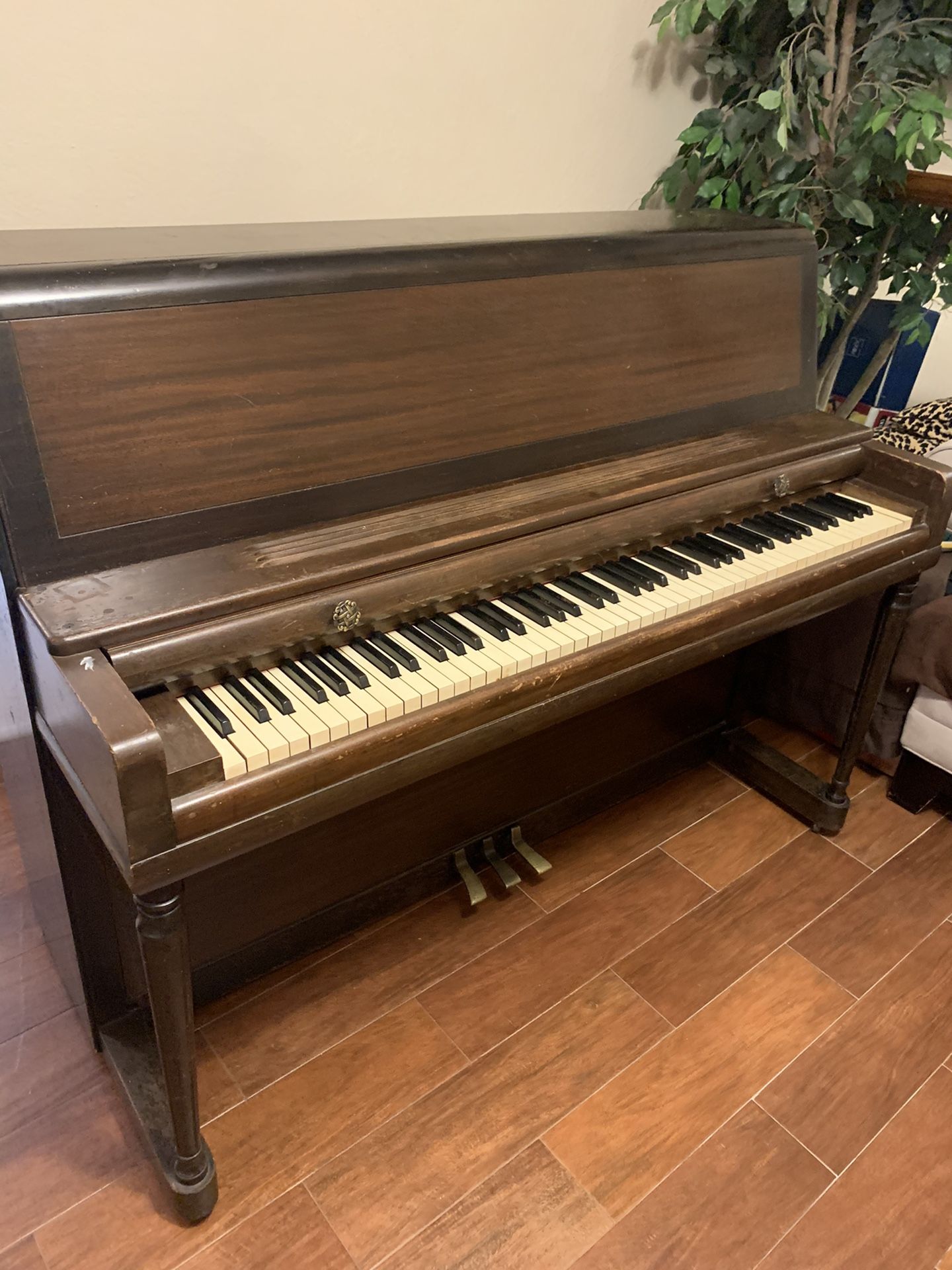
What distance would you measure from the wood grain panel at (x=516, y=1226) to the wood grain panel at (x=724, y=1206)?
35 mm

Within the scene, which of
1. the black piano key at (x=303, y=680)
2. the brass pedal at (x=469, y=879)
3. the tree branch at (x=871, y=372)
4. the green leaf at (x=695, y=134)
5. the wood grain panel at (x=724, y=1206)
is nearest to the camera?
the black piano key at (x=303, y=680)

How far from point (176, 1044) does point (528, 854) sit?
854 millimetres

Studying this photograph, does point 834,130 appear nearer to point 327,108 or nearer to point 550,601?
point 327,108

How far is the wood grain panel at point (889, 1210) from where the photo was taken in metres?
1.30

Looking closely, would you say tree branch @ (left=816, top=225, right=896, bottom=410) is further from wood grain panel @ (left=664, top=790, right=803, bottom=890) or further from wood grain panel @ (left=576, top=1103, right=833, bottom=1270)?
wood grain panel @ (left=576, top=1103, right=833, bottom=1270)

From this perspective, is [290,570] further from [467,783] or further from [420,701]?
[467,783]

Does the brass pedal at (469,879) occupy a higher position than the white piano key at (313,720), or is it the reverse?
the white piano key at (313,720)

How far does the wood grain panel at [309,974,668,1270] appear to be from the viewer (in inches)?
51.3

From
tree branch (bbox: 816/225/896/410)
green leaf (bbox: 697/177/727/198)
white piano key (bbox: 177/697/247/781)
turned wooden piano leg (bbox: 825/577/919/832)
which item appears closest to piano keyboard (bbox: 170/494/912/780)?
white piano key (bbox: 177/697/247/781)

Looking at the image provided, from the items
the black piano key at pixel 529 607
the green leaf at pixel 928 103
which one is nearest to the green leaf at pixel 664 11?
the green leaf at pixel 928 103

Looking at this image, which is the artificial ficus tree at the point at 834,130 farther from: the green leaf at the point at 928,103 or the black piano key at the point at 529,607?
the black piano key at the point at 529,607

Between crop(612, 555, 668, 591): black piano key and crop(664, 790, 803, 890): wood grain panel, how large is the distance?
80cm

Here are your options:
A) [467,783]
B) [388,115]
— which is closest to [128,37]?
[388,115]

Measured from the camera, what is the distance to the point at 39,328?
999 mm
